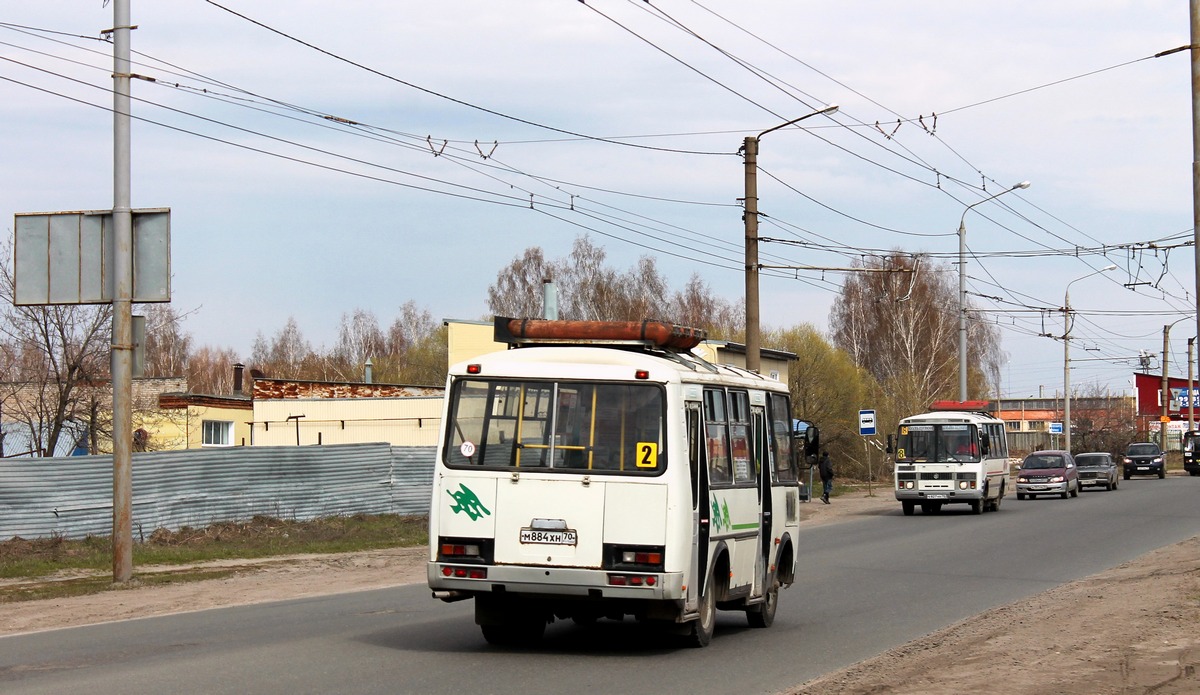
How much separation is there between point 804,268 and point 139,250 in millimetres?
16574

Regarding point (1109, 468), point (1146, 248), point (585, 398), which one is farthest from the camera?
point (1109, 468)

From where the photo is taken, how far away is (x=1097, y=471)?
5225 centimetres

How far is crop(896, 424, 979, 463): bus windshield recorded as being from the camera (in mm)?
36469

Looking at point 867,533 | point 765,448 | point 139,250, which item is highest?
point 139,250

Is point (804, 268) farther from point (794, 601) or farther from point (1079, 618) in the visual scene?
point (1079, 618)

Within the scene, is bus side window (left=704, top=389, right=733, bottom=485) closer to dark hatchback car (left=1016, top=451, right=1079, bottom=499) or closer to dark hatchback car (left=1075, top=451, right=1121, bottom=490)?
dark hatchback car (left=1016, top=451, right=1079, bottom=499)

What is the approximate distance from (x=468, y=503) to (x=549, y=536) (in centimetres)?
72

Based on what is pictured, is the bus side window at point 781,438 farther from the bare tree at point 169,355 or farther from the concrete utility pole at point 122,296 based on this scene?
the bare tree at point 169,355

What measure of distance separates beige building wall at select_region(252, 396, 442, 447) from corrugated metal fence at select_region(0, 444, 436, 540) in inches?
586

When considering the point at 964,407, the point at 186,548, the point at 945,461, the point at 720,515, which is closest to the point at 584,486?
the point at 720,515

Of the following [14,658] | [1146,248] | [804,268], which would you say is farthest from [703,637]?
[1146,248]

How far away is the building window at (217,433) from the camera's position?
51.8 m

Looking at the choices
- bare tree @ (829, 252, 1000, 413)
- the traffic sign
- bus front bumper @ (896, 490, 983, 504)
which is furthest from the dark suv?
bus front bumper @ (896, 490, 983, 504)

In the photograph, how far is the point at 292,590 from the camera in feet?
59.1
